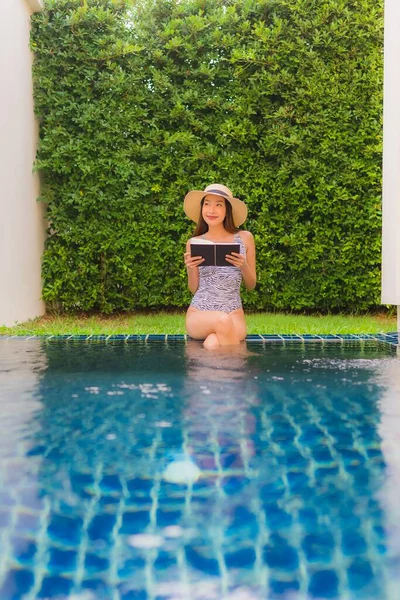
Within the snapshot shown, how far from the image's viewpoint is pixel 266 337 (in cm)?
591

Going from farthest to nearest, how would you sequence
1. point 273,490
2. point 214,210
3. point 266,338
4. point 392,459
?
point 266,338 < point 214,210 < point 392,459 < point 273,490

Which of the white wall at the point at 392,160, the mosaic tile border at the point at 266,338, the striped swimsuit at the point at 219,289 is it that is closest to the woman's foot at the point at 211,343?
the striped swimsuit at the point at 219,289

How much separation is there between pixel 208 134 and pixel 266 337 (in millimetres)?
3501

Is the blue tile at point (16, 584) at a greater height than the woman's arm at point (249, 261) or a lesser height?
lesser

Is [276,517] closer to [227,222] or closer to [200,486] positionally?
[200,486]

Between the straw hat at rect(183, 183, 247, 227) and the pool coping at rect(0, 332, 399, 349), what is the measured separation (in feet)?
3.85

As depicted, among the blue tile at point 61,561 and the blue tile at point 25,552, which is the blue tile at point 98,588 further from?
the blue tile at point 25,552

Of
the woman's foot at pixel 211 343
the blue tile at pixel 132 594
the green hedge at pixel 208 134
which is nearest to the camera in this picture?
the blue tile at pixel 132 594

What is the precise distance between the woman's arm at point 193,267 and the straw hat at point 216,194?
1.34ft

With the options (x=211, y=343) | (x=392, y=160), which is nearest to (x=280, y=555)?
(x=211, y=343)

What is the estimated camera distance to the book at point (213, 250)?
5.05 m

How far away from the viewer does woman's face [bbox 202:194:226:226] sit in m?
5.40

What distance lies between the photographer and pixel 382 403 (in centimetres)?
322

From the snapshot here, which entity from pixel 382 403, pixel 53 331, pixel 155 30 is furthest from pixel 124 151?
pixel 382 403
